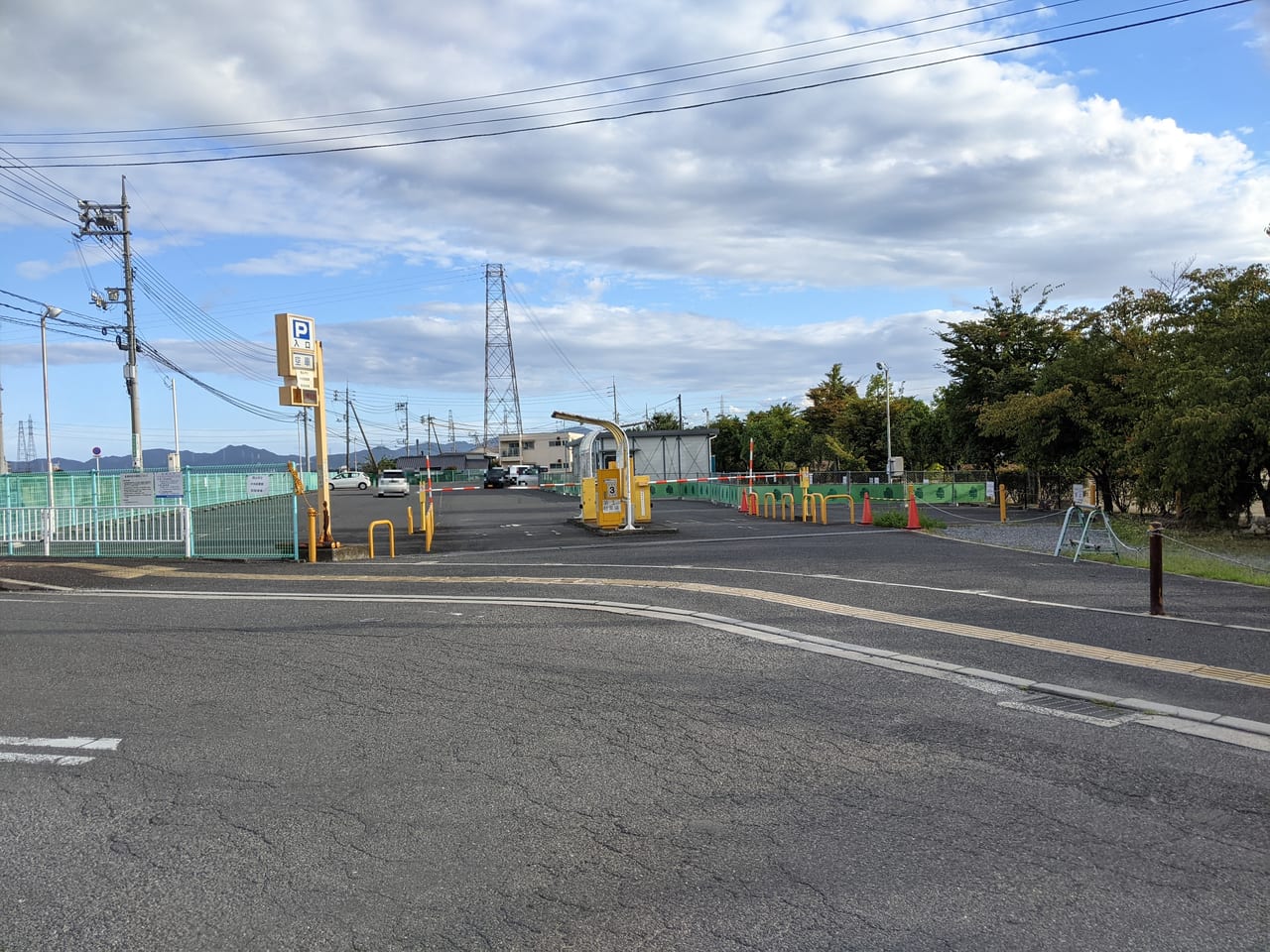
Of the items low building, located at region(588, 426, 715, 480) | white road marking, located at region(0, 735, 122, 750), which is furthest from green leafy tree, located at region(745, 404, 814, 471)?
white road marking, located at region(0, 735, 122, 750)

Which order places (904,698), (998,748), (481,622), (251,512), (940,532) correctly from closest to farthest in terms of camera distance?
1. (998,748)
2. (904,698)
3. (481,622)
4. (251,512)
5. (940,532)

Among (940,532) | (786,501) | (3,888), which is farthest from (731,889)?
(786,501)

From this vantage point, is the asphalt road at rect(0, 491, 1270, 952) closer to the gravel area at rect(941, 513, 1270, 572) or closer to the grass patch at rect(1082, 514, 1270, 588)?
the grass patch at rect(1082, 514, 1270, 588)

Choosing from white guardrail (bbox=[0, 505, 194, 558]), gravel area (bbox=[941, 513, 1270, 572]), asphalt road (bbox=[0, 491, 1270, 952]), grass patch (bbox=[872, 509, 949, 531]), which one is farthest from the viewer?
grass patch (bbox=[872, 509, 949, 531])

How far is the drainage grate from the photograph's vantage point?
6293mm

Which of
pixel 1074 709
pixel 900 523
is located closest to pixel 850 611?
pixel 1074 709

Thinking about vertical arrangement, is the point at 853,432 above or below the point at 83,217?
below

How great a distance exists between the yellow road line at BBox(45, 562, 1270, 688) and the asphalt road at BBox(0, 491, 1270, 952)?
0.23 feet

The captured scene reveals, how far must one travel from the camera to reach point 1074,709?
655cm

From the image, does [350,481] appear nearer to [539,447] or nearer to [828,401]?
[828,401]

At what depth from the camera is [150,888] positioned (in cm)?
397

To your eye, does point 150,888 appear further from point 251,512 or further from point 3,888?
point 251,512

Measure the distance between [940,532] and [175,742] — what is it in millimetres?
20359

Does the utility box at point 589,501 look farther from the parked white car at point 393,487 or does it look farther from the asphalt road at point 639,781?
the parked white car at point 393,487
